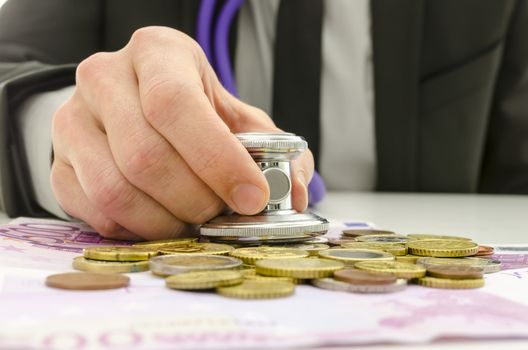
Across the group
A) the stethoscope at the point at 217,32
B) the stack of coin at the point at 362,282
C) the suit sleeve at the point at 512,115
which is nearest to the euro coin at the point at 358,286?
the stack of coin at the point at 362,282

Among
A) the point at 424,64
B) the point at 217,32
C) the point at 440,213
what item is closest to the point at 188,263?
the point at 440,213

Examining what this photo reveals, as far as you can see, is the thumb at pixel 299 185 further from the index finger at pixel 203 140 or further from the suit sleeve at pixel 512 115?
the suit sleeve at pixel 512 115

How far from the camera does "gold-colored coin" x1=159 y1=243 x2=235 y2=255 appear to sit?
593mm

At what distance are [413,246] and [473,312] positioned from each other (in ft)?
0.70

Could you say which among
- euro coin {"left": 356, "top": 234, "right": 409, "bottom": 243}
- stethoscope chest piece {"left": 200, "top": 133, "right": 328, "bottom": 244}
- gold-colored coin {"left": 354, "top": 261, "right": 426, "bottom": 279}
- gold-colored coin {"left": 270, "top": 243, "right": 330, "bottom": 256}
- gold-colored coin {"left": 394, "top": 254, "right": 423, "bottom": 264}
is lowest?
gold-colored coin {"left": 354, "top": 261, "right": 426, "bottom": 279}

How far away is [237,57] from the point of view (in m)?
1.48

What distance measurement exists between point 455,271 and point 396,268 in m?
0.05

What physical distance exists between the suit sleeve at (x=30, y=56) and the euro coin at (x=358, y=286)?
625mm

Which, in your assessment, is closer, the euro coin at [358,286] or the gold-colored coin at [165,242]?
the euro coin at [358,286]

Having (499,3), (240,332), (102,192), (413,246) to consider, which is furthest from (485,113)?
(240,332)

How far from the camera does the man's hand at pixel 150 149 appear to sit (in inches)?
25.0

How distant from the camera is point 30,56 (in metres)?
1.39

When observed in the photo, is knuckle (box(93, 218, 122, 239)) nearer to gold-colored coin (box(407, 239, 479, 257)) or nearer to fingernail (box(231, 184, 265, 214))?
fingernail (box(231, 184, 265, 214))

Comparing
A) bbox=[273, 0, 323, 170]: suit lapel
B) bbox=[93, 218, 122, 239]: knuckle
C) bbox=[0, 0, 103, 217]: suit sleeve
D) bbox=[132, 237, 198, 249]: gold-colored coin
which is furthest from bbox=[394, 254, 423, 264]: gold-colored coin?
bbox=[273, 0, 323, 170]: suit lapel
